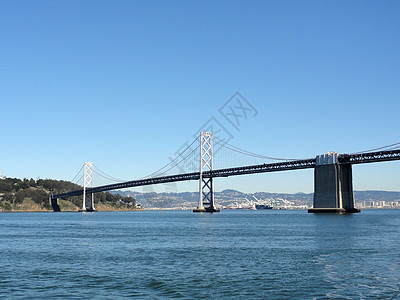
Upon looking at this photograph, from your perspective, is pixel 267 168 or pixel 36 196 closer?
pixel 267 168

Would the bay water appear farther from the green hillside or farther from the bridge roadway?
the green hillside

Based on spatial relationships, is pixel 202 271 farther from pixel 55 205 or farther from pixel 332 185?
pixel 55 205

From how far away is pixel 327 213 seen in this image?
81.9 metres

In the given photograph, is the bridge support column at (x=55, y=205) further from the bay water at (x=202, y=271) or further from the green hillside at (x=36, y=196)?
the bay water at (x=202, y=271)

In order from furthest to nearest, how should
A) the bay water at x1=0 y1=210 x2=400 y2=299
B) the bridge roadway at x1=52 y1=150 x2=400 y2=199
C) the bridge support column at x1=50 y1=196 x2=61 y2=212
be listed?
1. the bridge support column at x1=50 y1=196 x2=61 y2=212
2. the bridge roadway at x1=52 y1=150 x2=400 y2=199
3. the bay water at x1=0 y1=210 x2=400 y2=299

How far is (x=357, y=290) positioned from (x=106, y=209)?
168498mm

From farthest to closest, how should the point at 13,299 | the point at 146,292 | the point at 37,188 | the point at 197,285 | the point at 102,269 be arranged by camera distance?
the point at 37,188 < the point at 102,269 < the point at 197,285 < the point at 146,292 < the point at 13,299

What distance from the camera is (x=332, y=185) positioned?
261ft

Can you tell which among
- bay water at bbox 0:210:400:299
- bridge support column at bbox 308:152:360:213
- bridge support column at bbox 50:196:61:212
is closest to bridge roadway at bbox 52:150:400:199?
bridge support column at bbox 308:152:360:213

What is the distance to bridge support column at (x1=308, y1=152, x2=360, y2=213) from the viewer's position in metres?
79.5

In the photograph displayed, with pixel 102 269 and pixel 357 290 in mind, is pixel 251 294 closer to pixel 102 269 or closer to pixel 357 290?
pixel 357 290

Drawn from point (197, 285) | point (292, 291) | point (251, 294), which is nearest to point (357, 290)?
point (292, 291)

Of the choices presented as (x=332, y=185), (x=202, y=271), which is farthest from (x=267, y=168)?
(x=202, y=271)

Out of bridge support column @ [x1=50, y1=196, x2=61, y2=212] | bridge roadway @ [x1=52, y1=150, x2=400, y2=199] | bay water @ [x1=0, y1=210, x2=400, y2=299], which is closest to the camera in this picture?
bay water @ [x1=0, y1=210, x2=400, y2=299]
